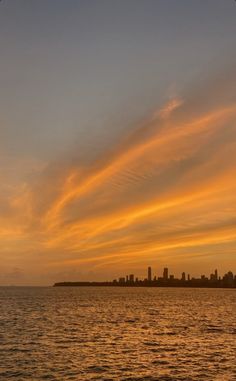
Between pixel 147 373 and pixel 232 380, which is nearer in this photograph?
pixel 232 380

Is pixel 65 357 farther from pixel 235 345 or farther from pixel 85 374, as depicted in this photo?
pixel 235 345

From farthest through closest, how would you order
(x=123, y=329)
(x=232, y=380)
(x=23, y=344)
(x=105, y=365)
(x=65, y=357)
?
(x=123, y=329) → (x=23, y=344) → (x=65, y=357) → (x=105, y=365) → (x=232, y=380)

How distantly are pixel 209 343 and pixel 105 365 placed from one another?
1808cm

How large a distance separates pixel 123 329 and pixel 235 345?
20.8 meters

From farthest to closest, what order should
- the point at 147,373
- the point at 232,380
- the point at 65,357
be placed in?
the point at 65,357 < the point at 147,373 < the point at 232,380

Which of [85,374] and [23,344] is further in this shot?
[23,344]

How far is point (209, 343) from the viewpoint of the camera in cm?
5472

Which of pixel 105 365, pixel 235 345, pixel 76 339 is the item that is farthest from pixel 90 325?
pixel 105 365

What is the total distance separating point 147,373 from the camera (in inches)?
1502

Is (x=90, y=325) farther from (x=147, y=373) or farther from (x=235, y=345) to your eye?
(x=147, y=373)

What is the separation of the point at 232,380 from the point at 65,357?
16423 millimetres

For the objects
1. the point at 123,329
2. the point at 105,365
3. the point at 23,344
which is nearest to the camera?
the point at 105,365

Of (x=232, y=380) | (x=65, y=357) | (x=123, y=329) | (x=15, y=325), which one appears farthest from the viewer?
(x=15, y=325)

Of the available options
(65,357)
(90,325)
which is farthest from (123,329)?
(65,357)
